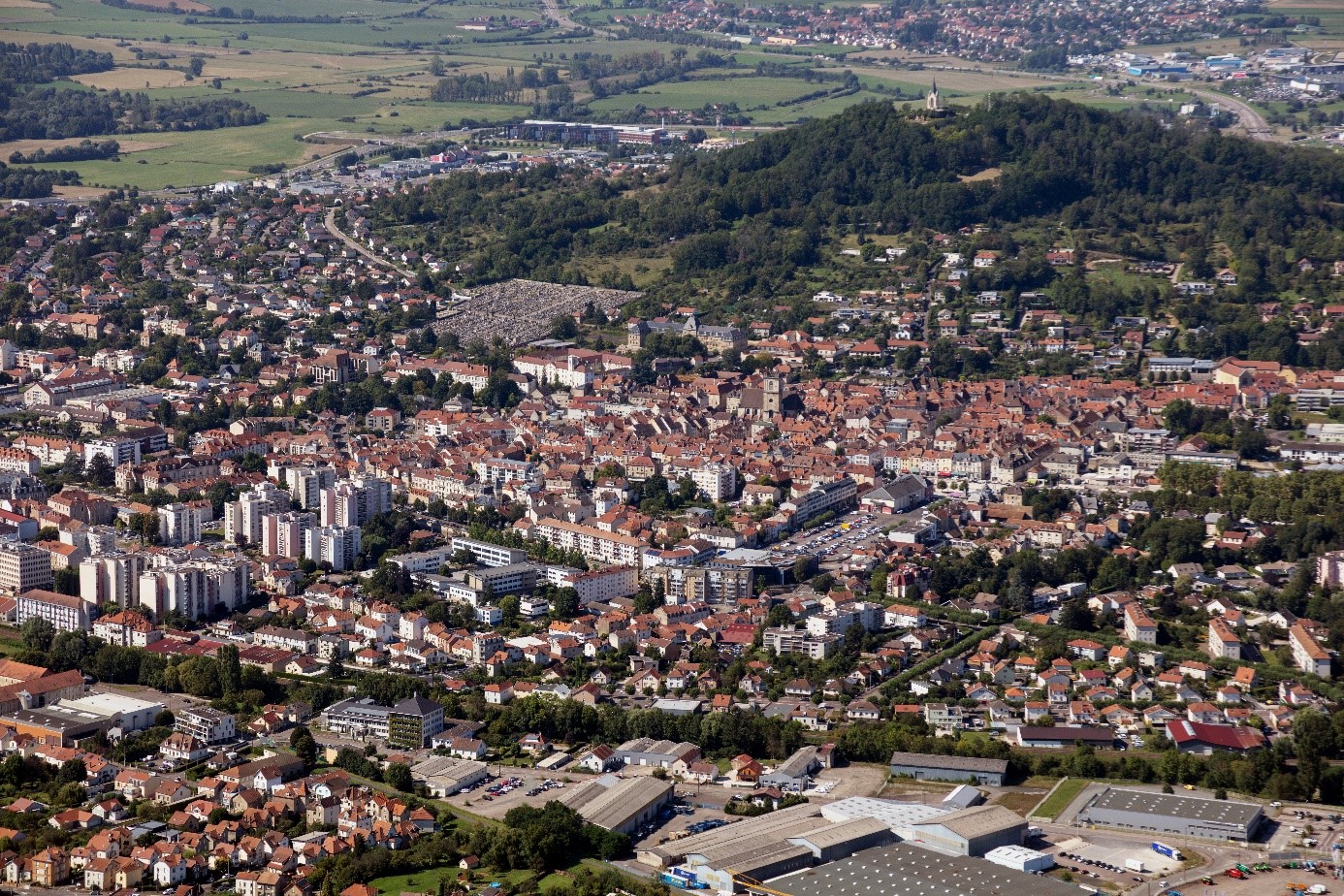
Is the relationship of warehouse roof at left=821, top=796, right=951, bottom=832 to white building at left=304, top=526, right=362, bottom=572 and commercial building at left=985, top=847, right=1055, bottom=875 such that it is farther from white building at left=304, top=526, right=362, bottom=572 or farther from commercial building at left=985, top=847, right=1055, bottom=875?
white building at left=304, top=526, right=362, bottom=572

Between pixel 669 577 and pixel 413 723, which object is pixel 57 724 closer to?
pixel 413 723

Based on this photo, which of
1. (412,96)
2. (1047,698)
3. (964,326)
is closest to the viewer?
(1047,698)

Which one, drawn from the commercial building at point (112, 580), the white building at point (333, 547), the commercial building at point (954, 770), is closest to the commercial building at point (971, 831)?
the commercial building at point (954, 770)

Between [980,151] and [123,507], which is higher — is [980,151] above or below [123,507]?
above

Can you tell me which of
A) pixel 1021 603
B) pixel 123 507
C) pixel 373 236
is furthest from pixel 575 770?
pixel 373 236

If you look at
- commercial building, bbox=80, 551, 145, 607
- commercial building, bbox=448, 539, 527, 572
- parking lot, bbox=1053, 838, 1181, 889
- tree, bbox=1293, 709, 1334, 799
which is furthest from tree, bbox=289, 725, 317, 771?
tree, bbox=1293, 709, 1334, 799

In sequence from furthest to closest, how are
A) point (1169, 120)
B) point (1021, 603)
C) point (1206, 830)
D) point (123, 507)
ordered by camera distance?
point (1169, 120)
point (123, 507)
point (1021, 603)
point (1206, 830)

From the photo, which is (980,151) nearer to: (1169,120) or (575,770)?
(1169,120)

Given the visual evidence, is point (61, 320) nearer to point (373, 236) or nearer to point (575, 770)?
point (373, 236)

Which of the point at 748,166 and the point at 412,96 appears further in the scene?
the point at 412,96
